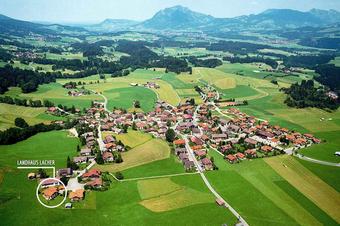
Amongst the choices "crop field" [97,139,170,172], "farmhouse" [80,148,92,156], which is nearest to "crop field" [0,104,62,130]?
"farmhouse" [80,148,92,156]

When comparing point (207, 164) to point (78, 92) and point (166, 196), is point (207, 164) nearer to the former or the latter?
point (166, 196)

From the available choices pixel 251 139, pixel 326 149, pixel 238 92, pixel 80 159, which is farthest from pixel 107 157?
pixel 238 92

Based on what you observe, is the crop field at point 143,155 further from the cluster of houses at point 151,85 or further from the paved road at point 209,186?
the cluster of houses at point 151,85

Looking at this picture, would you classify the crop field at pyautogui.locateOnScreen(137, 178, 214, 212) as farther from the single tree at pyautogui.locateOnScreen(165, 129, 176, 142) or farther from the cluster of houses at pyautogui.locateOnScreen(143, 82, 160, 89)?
the cluster of houses at pyautogui.locateOnScreen(143, 82, 160, 89)

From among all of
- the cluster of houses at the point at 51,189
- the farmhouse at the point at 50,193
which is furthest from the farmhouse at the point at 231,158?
the farmhouse at the point at 50,193

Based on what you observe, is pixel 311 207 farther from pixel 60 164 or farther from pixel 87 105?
pixel 87 105

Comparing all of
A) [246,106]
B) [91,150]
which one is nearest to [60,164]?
[91,150]
